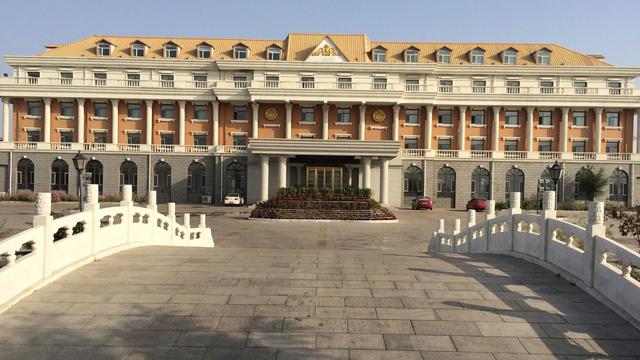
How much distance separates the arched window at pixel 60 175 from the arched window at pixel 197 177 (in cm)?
1150

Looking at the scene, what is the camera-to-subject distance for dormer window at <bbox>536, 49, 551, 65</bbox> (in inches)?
1815

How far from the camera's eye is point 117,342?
5316 millimetres

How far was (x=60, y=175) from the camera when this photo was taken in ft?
134

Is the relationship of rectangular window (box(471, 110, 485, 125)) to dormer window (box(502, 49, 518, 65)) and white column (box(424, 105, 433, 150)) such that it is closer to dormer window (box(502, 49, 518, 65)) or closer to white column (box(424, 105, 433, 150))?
white column (box(424, 105, 433, 150))

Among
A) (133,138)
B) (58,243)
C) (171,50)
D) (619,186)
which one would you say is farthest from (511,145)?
(58,243)

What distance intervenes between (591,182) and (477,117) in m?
12.3

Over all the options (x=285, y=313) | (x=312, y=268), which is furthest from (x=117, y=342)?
(x=312, y=268)

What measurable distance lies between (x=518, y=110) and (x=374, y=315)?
4377 cm

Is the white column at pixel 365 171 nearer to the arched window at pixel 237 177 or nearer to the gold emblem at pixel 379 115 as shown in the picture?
the gold emblem at pixel 379 115

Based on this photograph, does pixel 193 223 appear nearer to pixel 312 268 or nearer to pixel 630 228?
pixel 312 268

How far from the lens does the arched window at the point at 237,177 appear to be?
136ft

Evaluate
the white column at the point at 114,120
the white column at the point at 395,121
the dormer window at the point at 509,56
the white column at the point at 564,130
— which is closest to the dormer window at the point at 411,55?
the white column at the point at 395,121

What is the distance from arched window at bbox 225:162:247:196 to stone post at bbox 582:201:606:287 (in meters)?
36.3

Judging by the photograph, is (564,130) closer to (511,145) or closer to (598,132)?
(598,132)
